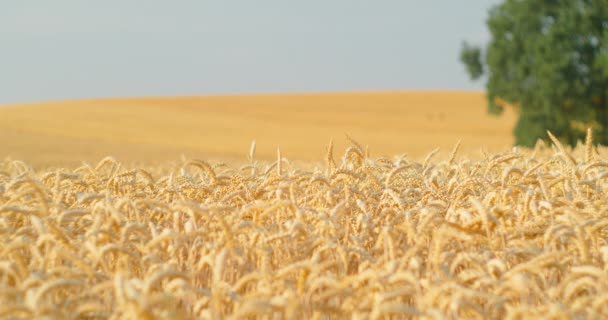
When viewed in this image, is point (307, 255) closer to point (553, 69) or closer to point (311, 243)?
point (311, 243)

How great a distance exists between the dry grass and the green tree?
2939 centimetres

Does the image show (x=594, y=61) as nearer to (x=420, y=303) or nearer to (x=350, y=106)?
(x=420, y=303)

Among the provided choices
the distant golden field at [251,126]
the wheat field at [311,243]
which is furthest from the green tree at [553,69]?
the wheat field at [311,243]

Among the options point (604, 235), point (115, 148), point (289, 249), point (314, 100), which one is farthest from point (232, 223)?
point (314, 100)

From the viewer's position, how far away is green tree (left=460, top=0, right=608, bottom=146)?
32.0 metres

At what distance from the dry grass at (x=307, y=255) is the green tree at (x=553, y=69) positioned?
29.4 meters

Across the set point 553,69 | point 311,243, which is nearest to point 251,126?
point 553,69

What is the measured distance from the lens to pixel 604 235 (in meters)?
3.66

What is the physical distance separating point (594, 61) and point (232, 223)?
3185 centimetres

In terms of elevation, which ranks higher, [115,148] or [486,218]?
[486,218]

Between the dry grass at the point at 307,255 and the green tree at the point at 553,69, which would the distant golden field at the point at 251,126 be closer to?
the green tree at the point at 553,69

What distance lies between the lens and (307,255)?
10.3ft

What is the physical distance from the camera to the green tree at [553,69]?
32.0m

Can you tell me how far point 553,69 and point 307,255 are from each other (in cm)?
3132
